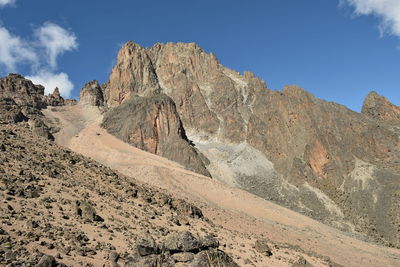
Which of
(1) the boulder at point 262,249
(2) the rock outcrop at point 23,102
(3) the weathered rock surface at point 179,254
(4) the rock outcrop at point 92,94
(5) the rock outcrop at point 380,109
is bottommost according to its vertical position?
(1) the boulder at point 262,249

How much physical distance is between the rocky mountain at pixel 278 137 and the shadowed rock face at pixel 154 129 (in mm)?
293

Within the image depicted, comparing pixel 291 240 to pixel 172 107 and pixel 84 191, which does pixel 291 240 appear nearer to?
pixel 84 191

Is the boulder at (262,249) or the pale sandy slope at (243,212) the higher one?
the pale sandy slope at (243,212)

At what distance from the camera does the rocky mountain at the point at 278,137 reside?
7725cm

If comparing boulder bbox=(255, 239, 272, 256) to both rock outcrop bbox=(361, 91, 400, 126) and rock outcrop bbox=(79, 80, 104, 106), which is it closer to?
rock outcrop bbox=(361, 91, 400, 126)

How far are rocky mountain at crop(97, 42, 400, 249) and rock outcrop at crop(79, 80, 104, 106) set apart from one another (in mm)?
3913

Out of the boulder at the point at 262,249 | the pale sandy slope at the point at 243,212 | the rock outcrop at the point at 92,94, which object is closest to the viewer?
the boulder at the point at 262,249

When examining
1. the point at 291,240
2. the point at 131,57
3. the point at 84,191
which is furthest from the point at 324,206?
the point at 131,57

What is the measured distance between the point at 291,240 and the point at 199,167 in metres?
49.1

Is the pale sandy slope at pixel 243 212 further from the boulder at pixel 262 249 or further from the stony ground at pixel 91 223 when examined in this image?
the stony ground at pixel 91 223

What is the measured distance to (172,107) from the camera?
100250 millimetres

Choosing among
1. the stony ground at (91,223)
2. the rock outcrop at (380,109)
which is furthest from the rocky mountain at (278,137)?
the stony ground at (91,223)

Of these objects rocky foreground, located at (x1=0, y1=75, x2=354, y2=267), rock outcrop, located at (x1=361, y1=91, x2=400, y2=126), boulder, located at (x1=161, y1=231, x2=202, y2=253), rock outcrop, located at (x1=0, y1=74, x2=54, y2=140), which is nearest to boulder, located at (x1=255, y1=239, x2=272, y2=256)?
rocky foreground, located at (x1=0, y1=75, x2=354, y2=267)

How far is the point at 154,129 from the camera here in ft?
309
